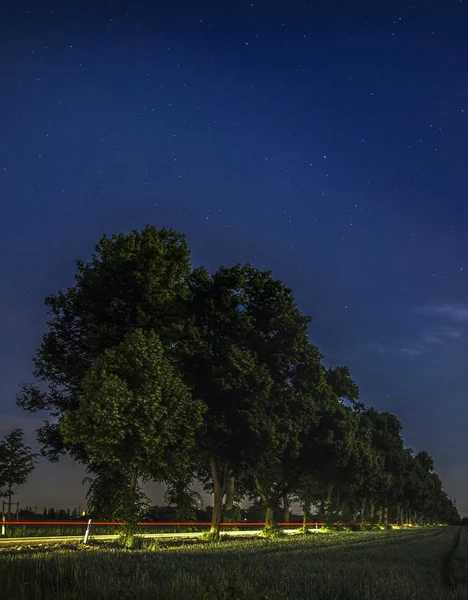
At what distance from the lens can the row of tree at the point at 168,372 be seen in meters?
29.8

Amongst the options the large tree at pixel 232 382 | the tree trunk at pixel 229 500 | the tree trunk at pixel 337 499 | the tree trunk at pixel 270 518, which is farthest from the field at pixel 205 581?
the tree trunk at pixel 337 499

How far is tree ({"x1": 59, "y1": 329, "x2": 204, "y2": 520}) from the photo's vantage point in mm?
28703

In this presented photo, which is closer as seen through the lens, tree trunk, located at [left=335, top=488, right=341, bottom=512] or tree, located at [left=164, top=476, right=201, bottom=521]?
tree, located at [left=164, top=476, right=201, bottom=521]

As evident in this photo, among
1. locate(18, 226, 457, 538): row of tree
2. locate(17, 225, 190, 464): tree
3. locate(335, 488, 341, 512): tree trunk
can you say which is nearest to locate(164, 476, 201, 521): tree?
locate(18, 226, 457, 538): row of tree

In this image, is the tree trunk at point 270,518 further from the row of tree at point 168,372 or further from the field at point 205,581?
the field at point 205,581

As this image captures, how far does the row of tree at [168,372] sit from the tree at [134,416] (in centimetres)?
7

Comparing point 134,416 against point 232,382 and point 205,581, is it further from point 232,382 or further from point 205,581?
point 205,581

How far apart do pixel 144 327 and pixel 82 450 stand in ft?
27.9

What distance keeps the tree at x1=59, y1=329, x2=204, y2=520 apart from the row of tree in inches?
2.7

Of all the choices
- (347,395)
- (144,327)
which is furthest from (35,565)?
(347,395)

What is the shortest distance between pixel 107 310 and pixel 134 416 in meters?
6.56

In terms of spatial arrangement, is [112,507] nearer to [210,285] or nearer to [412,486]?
[210,285]

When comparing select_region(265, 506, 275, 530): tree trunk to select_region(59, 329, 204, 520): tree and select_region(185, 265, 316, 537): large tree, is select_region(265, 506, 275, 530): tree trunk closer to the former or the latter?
select_region(185, 265, 316, 537): large tree

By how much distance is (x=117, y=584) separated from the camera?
363 inches
